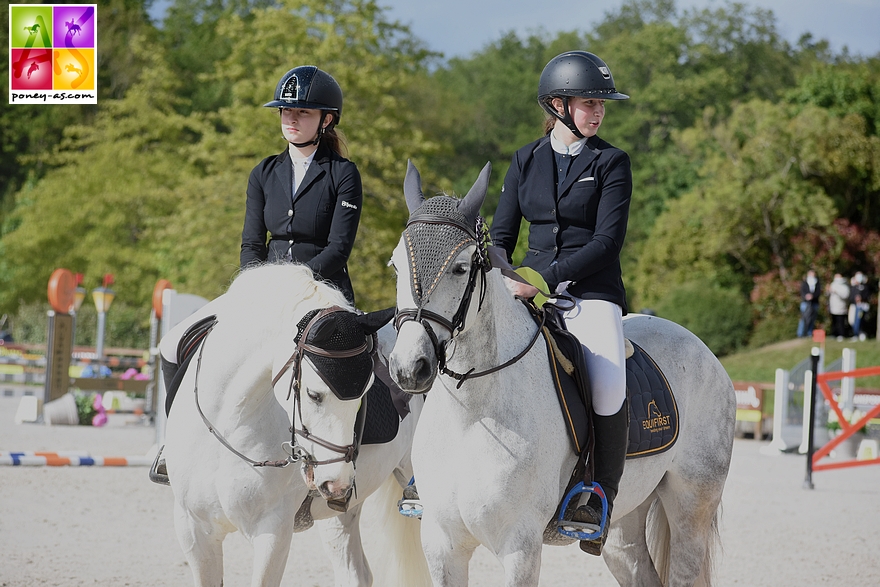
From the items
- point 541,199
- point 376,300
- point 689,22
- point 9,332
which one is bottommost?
point 9,332

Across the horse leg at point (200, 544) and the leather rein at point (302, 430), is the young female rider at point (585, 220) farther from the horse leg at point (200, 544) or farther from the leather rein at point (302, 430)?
the horse leg at point (200, 544)

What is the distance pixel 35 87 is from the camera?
16109mm

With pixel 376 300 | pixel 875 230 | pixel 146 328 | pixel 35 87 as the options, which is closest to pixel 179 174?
pixel 146 328

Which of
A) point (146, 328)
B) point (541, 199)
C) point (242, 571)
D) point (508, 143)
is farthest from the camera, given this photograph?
point (508, 143)

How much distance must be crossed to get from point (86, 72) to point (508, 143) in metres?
34.4

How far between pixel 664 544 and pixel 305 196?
2.84m

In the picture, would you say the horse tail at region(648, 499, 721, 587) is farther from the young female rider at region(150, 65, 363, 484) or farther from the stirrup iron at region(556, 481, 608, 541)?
the young female rider at region(150, 65, 363, 484)

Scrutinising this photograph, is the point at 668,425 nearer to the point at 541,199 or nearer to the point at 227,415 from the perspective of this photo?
the point at 541,199

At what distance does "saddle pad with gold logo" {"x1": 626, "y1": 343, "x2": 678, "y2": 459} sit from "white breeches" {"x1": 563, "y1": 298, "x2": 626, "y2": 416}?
1.21ft

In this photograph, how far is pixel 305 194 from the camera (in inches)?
204

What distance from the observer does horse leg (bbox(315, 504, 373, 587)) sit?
17.4 ft

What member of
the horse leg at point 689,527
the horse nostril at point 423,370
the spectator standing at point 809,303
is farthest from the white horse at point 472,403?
the spectator standing at point 809,303

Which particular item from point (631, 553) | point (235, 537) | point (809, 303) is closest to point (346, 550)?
point (631, 553)

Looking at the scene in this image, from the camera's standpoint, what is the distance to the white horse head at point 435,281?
3.18 metres
